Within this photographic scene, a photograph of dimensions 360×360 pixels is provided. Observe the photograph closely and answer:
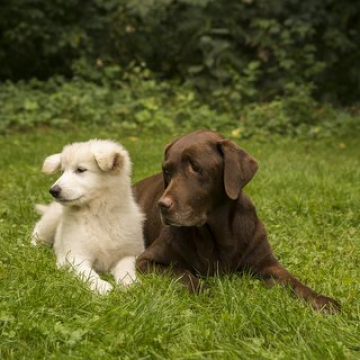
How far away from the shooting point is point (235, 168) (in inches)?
162

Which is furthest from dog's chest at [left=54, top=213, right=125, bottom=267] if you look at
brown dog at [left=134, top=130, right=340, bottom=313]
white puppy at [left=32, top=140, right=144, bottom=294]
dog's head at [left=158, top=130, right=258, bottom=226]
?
dog's head at [left=158, top=130, right=258, bottom=226]

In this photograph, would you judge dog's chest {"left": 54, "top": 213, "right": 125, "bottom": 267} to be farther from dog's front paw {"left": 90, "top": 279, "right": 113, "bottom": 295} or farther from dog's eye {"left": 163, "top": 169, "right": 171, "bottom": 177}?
dog's eye {"left": 163, "top": 169, "right": 171, "bottom": 177}

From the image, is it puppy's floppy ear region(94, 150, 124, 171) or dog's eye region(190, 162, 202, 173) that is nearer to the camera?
dog's eye region(190, 162, 202, 173)

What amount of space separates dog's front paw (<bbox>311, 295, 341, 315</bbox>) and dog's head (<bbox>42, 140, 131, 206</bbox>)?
1573 millimetres

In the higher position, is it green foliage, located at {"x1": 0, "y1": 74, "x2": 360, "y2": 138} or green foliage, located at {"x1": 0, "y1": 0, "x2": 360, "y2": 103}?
green foliage, located at {"x1": 0, "y1": 0, "x2": 360, "y2": 103}

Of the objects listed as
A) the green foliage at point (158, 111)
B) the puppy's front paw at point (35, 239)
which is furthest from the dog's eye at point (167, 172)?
the green foliage at point (158, 111)

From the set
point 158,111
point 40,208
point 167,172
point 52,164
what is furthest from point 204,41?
point 167,172

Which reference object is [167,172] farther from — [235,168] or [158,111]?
[158,111]

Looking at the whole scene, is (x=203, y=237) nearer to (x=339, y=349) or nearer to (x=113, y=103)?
(x=339, y=349)

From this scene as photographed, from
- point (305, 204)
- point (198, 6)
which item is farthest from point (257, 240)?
point (198, 6)

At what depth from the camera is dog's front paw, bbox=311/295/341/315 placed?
3.68 metres

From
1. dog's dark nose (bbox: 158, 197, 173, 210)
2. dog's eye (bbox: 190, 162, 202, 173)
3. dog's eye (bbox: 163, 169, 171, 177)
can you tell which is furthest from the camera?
dog's eye (bbox: 163, 169, 171, 177)

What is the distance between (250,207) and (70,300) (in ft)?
4.23

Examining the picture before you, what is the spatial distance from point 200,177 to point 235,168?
0.21 m
